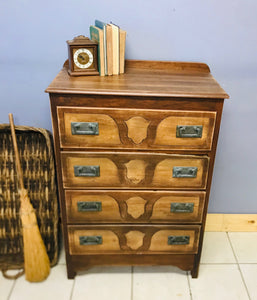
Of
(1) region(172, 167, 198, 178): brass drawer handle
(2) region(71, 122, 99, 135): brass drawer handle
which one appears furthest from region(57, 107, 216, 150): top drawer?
(1) region(172, 167, 198, 178): brass drawer handle

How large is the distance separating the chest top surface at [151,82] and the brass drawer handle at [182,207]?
1.78 ft

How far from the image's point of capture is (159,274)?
1.80m

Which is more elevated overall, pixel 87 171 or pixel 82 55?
pixel 82 55

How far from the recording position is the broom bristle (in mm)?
1631

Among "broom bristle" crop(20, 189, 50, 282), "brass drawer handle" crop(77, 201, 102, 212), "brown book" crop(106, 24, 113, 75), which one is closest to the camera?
"brown book" crop(106, 24, 113, 75)

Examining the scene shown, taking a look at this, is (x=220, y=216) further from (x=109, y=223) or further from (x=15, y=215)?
(x=15, y=215)

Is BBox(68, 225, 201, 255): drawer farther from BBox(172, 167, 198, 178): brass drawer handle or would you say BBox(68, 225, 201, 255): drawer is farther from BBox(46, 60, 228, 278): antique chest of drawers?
BBox(172, 167, 198, 178): brass drawer handle

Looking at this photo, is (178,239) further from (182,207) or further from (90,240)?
(90,240)

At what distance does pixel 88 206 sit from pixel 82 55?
71cm

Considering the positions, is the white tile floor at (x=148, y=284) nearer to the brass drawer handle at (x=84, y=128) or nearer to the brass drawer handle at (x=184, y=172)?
the brass drawer handle at (x=184, y=172)

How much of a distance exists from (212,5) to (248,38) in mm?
256

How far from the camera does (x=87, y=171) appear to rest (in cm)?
144

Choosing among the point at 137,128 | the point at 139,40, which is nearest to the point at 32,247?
the point at 137,128

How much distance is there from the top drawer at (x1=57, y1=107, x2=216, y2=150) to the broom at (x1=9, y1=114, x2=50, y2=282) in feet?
1.31
